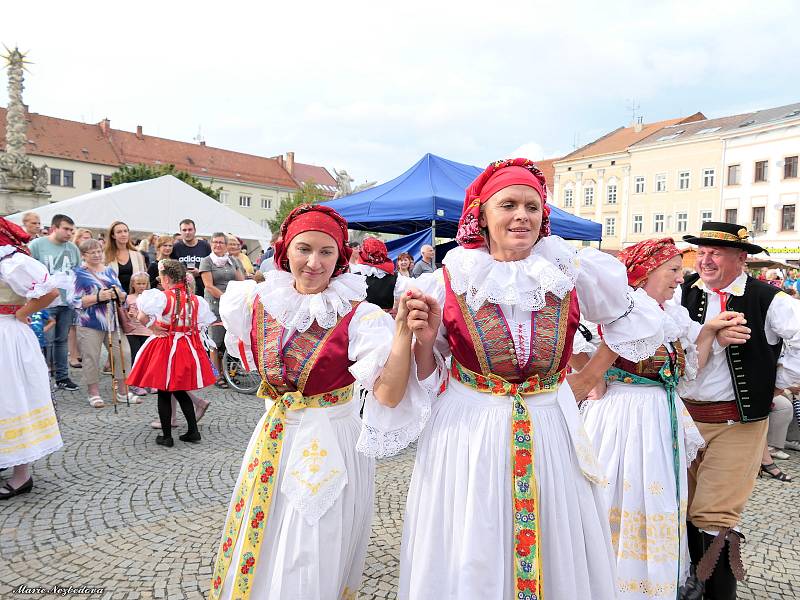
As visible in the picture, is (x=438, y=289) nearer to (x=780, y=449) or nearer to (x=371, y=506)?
(x=371, y=506)

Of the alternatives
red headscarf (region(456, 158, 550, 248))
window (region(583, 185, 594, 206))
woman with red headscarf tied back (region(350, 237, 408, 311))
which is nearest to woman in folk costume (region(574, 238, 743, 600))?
red headscarf (region(456, 158, 550, 248))

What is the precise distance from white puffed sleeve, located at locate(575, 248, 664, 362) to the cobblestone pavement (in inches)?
72.0

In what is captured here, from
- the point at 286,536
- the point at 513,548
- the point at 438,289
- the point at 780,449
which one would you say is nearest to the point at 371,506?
the point at 286,536

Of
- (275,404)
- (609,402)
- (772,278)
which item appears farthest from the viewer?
(772,278)

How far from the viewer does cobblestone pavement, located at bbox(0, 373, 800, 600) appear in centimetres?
304

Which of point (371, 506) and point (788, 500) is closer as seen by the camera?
point (371, 506)

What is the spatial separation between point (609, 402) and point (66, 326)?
23.2ft

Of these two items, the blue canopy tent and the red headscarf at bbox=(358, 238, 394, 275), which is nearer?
the red headscarf at bbox=(358, 238, 394, 275)

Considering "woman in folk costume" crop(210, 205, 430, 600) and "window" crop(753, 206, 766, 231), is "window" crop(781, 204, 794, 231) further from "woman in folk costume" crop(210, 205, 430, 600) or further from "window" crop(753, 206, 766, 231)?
"woman in folk costume" crop(210, 205, 430, 600)

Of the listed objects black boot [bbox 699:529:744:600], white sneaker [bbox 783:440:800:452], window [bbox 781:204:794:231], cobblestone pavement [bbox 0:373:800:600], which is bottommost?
white sneaker [bbox 783:440:800:452]

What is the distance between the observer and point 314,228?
2379 millimetres

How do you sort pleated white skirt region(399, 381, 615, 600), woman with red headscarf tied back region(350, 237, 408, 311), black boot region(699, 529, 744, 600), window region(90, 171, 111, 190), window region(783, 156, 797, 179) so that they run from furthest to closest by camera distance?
1. window region(90, 171, 111, 190)
2. window region(783, 156, 797, 179)
3. woman with red headscarf tied back region(350, 237, 408, 311)
4. black boot region(699, 529, 744, 600)
5. pleated white skirt region(399, 381, 615, 600)

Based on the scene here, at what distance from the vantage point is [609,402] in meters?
2.89

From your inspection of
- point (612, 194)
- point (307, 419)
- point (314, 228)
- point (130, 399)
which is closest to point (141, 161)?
point (612, 194)
